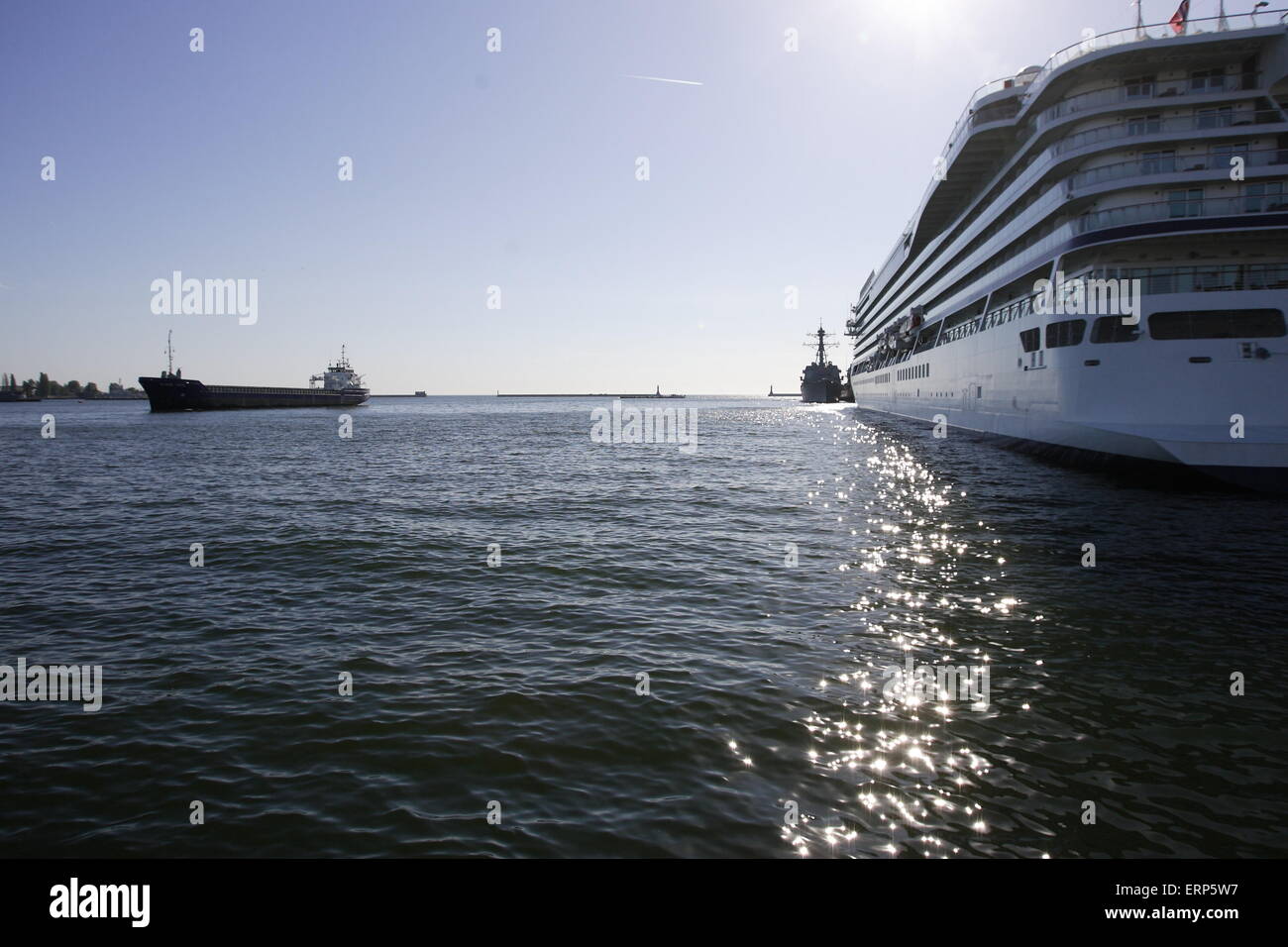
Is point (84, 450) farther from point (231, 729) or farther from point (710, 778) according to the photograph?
point (710, 778)

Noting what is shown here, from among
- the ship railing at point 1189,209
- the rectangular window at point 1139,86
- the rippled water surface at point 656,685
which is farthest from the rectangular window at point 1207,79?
the rippled water surface at point 656,685

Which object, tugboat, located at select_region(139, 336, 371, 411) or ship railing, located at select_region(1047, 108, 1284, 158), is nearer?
ship railing, located at select_region(1047, 108, 1284, 158)

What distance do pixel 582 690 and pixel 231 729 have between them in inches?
148

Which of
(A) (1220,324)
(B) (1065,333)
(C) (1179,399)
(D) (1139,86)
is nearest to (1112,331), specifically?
(B) (1065,333)

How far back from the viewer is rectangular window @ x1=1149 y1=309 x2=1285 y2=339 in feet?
70.7

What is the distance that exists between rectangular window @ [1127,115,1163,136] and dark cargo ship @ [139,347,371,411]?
116294mm

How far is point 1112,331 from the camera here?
76.7 feet
